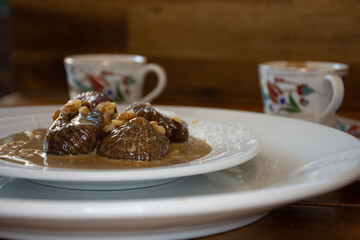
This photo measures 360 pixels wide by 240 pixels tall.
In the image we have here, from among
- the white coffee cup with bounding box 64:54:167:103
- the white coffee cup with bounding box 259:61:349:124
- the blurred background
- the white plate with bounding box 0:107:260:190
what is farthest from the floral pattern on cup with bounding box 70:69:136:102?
the white plate with bounding box 0:107:260:190

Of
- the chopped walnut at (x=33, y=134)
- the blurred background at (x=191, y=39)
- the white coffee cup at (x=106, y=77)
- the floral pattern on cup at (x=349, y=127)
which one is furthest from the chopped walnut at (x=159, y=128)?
the blurred background at (x=191, y=39)

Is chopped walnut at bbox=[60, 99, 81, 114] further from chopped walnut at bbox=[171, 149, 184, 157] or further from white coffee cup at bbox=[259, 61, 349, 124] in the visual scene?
white coffee cup at bbox=[259, 61, 349, 124]

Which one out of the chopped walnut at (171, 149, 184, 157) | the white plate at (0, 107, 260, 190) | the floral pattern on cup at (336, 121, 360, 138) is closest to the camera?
the white plate at (0, 107, 260, 190)

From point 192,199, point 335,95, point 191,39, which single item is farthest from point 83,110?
point 191,39

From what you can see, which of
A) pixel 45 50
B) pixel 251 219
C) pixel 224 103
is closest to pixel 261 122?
pixel 251 219

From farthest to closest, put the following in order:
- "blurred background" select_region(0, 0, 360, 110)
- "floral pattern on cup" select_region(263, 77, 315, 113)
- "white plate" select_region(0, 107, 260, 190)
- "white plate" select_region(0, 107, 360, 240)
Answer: "blurred background" select_region(0, 0, 360, 110)
"floral pattern on cup" select_region(263, 77, 315, 113)
"white plate" select_region(0, 107, 260, 190)
"white plate" select_region(0, 107, 360, 240)
